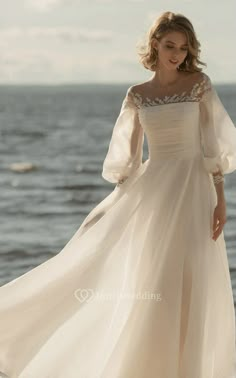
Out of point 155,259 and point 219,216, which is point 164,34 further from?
point 155,259

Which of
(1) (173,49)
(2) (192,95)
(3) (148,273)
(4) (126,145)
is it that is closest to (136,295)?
(3) (148,273)

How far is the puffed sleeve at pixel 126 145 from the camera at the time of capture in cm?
484

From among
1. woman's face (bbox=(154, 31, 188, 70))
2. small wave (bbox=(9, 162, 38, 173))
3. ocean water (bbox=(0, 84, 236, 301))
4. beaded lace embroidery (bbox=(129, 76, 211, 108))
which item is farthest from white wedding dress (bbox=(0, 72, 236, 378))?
small wave (bbox=(9, 162, 38, 173))

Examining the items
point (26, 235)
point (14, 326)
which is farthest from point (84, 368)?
point (26, 235)

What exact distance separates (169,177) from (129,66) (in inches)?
2683

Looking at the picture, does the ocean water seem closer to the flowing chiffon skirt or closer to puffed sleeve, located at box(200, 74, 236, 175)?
the flowing chiffon skirt

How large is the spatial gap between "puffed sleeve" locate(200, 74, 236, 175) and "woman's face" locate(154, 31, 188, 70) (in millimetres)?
171

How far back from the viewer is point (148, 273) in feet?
15.2

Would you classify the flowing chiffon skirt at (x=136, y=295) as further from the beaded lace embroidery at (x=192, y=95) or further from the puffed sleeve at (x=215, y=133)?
the beaded lace embroidery at (x=192, y=95)

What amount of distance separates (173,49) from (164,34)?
9 centimetres

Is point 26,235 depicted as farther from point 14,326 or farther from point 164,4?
point 164,4

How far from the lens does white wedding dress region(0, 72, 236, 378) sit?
179 inches

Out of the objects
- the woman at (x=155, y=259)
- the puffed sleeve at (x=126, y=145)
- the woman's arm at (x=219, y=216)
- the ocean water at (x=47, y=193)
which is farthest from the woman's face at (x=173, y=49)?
the ocean water at (x=47, y=193)

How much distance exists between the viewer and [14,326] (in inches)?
201
